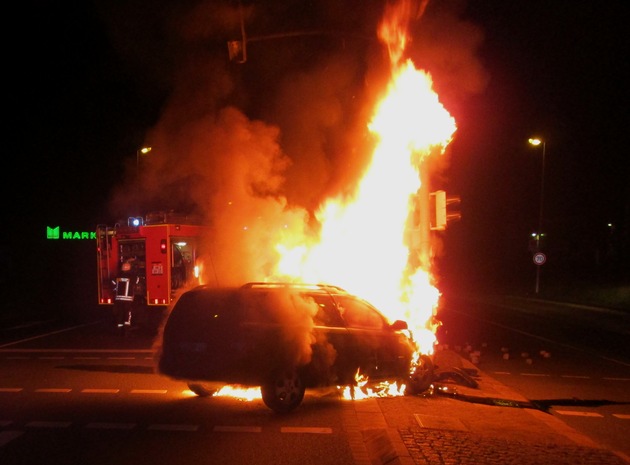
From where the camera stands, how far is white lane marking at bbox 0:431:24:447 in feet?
22.5

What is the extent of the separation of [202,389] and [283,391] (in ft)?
5.11

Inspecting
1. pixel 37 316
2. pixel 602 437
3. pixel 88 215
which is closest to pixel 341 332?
pixel 602 437

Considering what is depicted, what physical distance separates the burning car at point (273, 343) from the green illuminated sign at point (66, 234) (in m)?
34.7

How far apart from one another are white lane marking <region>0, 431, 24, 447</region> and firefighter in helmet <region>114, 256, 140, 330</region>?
10.3m

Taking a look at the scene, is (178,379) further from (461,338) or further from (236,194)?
(461,338)

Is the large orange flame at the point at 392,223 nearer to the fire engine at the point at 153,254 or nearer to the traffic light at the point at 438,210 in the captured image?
the traffic light at the point at 438,210

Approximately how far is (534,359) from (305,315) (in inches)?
304

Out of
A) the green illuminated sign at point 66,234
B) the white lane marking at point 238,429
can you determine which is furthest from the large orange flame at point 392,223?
the green illuminated sign at point 66,234

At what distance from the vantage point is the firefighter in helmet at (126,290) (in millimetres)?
17484

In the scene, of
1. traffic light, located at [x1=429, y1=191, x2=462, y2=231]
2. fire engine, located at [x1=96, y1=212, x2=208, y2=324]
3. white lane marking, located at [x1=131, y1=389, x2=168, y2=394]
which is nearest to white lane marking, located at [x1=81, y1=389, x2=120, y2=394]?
white lane marking, located at [x1=131, y1=389, x2=168, y2=394]

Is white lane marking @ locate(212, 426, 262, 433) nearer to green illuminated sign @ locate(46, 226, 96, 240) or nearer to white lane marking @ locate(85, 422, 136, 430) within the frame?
white lane marking @ locate(85, 422, 136, 430)

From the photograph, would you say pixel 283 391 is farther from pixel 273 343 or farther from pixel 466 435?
pixel 466 435

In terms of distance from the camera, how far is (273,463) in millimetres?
6258

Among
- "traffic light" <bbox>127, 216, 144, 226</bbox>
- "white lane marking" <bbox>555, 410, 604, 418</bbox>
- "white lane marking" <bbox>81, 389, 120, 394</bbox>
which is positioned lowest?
"white lane marking" <bbox>555, 410, 604, 418</bbox>
